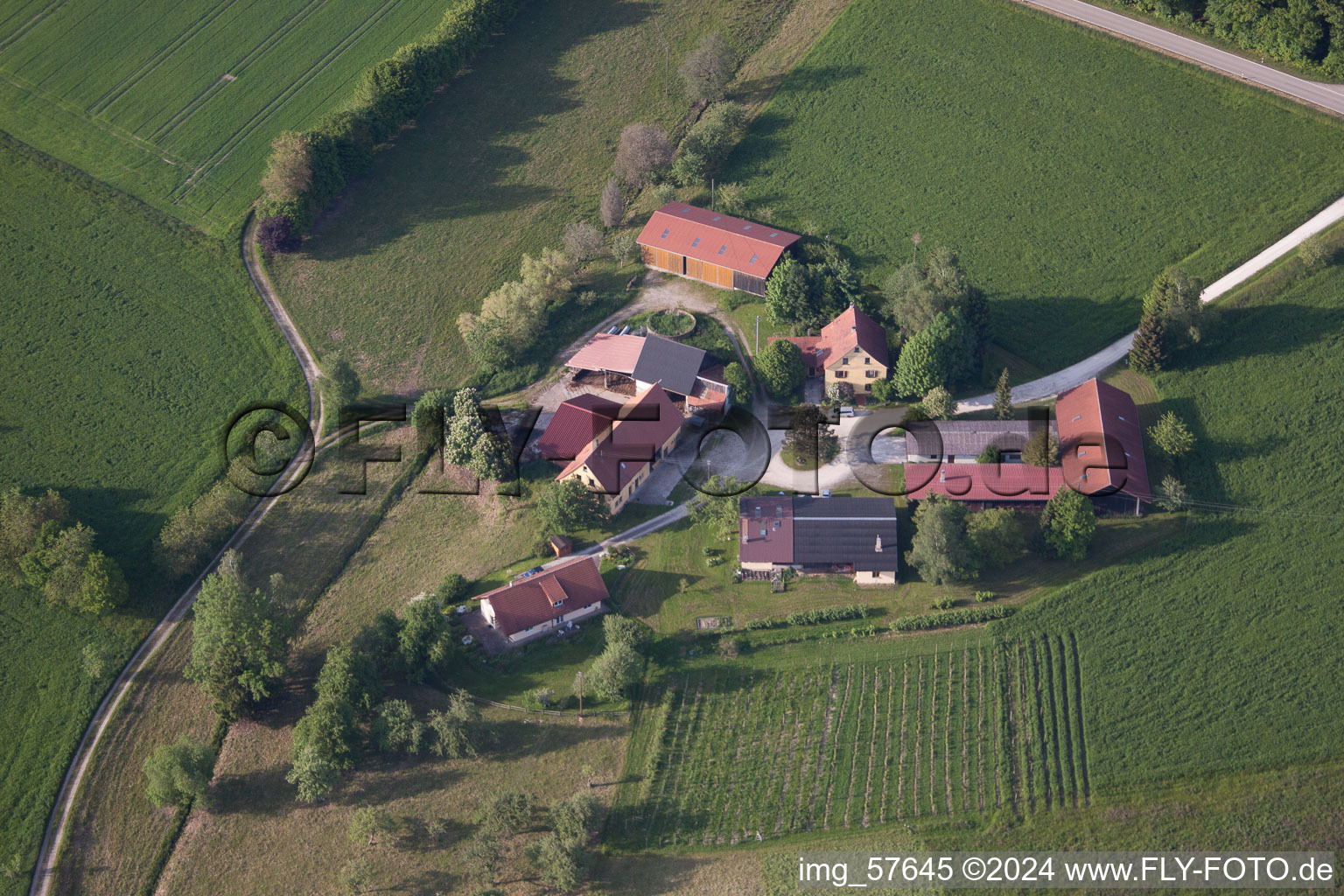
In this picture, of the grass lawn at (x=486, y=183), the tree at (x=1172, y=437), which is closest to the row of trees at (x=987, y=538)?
the tree at (x=1172, y=437)

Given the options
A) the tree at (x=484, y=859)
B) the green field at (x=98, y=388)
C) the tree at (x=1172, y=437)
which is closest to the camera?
the tree at (x=484, y=859)

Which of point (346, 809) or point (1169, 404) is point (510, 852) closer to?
point (346, 809)

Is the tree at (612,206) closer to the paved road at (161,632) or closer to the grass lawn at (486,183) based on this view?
the grass lawn at (486,183)

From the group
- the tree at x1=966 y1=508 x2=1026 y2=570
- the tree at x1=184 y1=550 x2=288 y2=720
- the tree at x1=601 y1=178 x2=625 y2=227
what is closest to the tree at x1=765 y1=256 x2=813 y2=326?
the tree at x1=601 y1=178 x2=625 y2=227

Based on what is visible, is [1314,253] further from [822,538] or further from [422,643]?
[422,643]

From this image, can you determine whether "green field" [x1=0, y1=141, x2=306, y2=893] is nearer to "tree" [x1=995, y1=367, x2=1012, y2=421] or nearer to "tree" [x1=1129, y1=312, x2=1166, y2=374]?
"tree" [x1=995, y1=367, x2=1012, y2=421]

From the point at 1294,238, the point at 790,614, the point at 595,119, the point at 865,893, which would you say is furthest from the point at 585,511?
the point at 1294,238

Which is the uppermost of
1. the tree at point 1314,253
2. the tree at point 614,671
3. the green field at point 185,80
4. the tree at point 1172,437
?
the green field at point 185,80

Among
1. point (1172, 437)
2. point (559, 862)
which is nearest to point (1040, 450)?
point (1172, 437)
